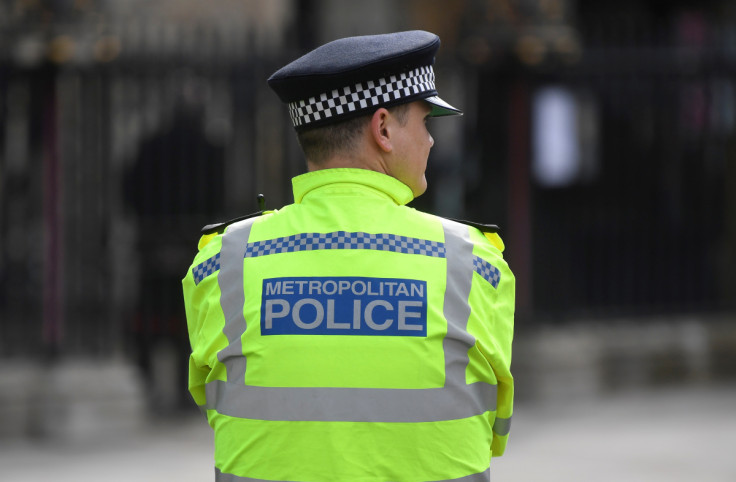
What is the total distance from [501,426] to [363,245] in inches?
19.6

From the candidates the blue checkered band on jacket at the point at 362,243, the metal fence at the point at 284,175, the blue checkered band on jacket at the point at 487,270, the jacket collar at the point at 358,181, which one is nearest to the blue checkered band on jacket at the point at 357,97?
the jacket collar at the point at 358,181

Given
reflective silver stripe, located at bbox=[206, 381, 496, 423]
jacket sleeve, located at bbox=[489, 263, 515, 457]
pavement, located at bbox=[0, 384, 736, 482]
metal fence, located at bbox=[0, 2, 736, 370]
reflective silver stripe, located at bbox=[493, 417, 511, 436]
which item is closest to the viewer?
reflective silver stripe, located at bbox=[206, 381, 496, 423]

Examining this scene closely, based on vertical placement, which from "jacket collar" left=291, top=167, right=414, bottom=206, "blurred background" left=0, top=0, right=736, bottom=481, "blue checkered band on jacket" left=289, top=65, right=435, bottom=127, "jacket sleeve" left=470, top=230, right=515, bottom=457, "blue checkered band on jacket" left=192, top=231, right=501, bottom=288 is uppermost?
"blue checkered band on jacket" left=289, top=65, right=435, bottom=127

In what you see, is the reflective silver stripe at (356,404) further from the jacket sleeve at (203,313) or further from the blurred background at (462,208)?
the blurred background at (462,208)

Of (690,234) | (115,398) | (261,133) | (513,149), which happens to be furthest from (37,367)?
(690,234)

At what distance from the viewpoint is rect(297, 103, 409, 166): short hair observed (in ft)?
7.16

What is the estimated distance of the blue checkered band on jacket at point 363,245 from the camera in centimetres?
211

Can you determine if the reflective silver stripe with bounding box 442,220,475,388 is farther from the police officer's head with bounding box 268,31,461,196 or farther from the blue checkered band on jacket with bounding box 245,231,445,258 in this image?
the police officer's head with bounding box 268,31,461,196

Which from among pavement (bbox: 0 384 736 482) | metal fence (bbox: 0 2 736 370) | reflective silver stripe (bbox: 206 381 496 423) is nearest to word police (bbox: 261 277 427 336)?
reflective silver stripe (bbox: 206 381 496 423)

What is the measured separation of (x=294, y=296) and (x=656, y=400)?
7226 mm

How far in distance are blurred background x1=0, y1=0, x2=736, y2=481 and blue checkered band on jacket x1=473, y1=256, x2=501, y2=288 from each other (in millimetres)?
4735

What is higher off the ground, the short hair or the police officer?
the short hair

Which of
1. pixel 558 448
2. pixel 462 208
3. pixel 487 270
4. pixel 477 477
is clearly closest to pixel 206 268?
pixel 487 270

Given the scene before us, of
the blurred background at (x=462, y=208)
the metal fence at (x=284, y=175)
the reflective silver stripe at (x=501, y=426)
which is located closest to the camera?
the reflective silver stripe at (x=501, y=426)
